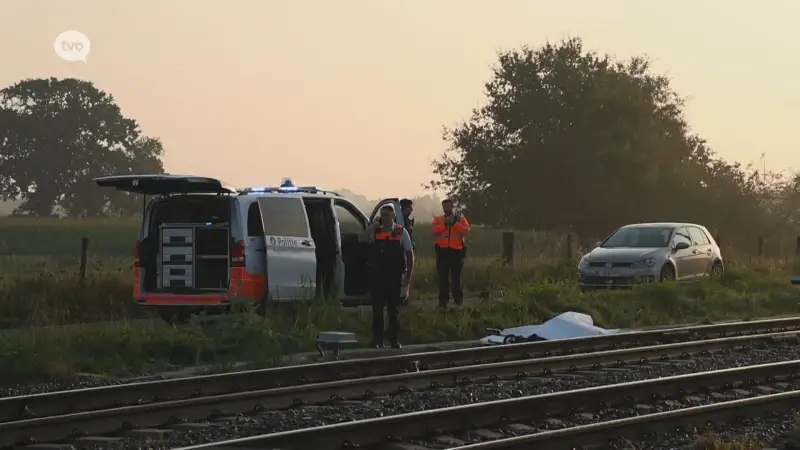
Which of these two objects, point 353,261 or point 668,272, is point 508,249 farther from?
point 353,261

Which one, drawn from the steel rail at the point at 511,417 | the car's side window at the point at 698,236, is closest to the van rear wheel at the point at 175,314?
the steel rail at the point at 511,417

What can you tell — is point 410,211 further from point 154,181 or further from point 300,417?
point 300,417

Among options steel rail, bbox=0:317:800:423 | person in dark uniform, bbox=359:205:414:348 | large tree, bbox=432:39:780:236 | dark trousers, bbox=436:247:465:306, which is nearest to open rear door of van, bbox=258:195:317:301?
person in dark uniform, bbox=359:205:414:348

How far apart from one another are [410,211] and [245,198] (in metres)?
3.30

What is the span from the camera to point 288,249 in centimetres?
1708

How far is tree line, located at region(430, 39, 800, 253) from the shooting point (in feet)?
169

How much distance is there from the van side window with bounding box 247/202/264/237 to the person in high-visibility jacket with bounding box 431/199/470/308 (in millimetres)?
4159

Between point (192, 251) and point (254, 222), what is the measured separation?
100cm

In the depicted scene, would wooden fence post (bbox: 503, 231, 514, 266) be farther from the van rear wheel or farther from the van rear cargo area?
the van rear cargo area

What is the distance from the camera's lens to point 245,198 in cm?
1694

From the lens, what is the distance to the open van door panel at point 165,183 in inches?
644

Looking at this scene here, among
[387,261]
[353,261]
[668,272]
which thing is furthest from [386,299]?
[668,272]

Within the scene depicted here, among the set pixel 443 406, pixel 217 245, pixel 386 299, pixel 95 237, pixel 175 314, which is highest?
pixel 95 237

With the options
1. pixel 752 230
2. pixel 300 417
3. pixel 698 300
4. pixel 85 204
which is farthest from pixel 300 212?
pixel 85 204
